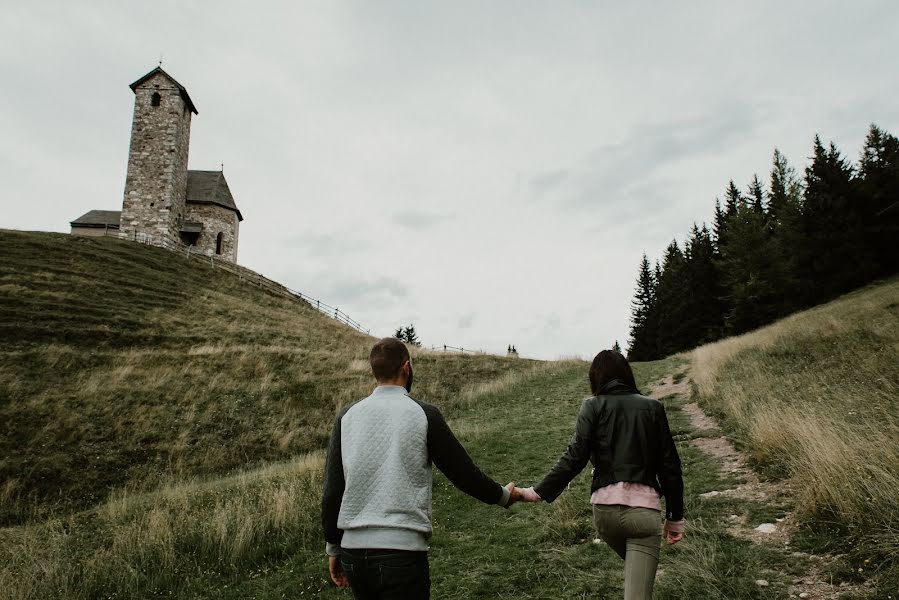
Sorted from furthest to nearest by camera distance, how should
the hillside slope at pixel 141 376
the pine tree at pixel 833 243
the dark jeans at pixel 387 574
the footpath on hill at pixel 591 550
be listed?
the pine tree at pixel 833 243 < the hillside slope at pixel 141 376 < the footpath on hill at pixel 591 550 < the dark jeans at pixel 387 574

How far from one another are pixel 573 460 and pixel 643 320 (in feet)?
206

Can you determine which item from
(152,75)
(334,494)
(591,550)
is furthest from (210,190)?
(334,494)

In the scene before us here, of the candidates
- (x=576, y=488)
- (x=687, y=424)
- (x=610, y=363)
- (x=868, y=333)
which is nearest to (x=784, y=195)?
(x=868, y=333)

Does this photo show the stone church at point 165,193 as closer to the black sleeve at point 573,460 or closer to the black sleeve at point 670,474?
the black sleeve at point 573,460

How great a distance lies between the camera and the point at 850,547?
14.9ft

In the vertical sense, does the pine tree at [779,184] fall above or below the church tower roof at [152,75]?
below

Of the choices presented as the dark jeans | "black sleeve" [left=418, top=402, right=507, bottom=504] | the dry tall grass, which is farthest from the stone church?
the dark jeans

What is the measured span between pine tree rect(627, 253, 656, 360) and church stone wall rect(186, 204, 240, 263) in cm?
4417

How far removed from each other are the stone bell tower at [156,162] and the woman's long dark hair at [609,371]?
50020 mm

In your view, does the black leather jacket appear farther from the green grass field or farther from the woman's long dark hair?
the green grass field

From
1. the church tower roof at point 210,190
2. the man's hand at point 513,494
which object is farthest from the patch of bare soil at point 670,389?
the church tower roof at point 210,190

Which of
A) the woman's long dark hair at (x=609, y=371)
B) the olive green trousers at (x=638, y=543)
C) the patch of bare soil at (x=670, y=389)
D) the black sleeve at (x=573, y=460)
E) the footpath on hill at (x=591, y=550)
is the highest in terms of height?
the patch of bare soil at (x=670, y=389)

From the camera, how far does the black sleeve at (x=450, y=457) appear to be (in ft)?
9.93

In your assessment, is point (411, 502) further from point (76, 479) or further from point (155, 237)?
point (155, 237)
